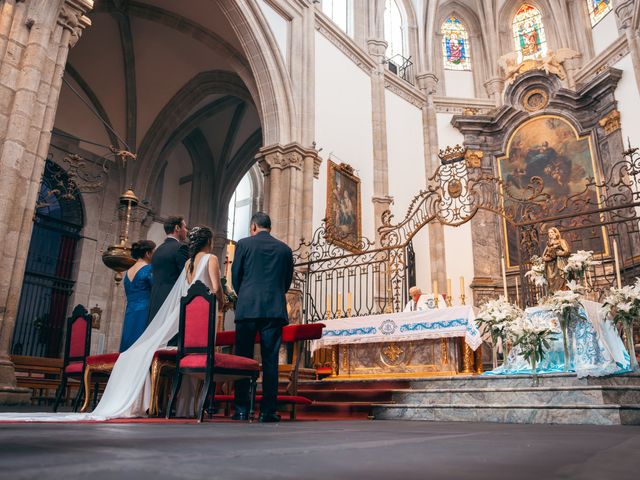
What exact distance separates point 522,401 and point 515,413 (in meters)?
0.37

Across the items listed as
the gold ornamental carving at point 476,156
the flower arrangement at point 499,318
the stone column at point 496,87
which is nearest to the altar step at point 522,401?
the flower arrangement at point 499,318

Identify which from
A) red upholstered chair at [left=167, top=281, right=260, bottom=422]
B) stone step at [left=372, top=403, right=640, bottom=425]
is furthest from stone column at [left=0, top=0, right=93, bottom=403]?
stone step at [left=372, top=403, right=640, bottom=425]

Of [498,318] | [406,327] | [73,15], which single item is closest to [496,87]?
[406,327]

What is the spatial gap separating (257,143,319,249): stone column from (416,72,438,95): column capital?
7.20 m

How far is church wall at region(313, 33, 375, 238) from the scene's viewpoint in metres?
12.0

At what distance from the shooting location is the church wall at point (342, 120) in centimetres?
1197

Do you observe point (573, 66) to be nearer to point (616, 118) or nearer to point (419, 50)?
point (616, 118)

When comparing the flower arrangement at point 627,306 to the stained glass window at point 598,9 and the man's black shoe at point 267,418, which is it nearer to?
the man's black shoe at point 267,418

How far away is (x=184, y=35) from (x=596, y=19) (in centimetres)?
1174

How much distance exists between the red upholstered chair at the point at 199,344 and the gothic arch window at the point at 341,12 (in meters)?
12.0

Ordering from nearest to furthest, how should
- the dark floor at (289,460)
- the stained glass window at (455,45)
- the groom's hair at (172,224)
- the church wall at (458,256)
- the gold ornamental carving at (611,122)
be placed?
the dark floor at (289,460), the groom's hair at (172,224), the gold ornamental carving at (611,122), the church wall at (458,256), the stained glass window at (455,45)

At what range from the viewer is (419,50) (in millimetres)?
17219

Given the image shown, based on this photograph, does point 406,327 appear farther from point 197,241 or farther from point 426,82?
point 426,82

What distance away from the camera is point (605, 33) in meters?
15.4
